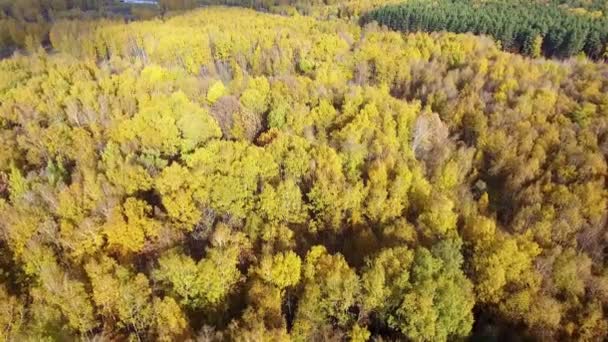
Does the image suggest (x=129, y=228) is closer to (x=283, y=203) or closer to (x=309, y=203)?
(x=283, y=203)

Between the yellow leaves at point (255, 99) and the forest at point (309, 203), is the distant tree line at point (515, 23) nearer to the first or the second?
the forest at point (309, 203)

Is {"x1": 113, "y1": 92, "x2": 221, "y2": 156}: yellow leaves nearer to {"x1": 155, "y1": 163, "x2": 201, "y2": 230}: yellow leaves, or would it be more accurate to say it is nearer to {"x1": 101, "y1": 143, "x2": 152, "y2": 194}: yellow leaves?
{"x1": 101, "y1": 143, "x2": 152, "y2": 194}: yellow leaves

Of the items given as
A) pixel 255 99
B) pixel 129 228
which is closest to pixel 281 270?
pixel 129 228

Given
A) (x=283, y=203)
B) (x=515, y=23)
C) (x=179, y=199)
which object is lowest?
(x=283, y=203)

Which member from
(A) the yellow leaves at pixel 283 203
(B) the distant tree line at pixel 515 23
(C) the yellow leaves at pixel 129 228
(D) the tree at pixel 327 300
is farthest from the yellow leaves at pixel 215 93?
(B) the distant tree line at pixel 515 23

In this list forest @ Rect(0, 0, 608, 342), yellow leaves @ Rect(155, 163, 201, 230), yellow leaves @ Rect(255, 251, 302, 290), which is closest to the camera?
forest @ Rect(0, 0, 608, 342)

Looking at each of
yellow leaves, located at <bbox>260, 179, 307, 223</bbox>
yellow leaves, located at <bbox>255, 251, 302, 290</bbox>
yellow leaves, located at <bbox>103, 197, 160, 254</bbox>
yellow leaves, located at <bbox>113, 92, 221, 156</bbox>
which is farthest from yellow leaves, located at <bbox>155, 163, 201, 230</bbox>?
yellow leaves, located at <bbox>255, 251, 302, 290</bbox>
